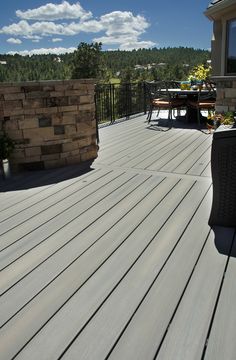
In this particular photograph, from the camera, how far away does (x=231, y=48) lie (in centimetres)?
604

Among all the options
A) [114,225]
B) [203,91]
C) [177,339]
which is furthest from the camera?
[203,91]

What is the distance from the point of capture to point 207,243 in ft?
6.82

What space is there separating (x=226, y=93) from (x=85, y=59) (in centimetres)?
4002

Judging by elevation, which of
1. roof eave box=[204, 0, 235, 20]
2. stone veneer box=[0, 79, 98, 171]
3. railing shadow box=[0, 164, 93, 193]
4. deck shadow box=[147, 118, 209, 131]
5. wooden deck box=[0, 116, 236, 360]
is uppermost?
roof eave box=[204, 0, 235, 20]

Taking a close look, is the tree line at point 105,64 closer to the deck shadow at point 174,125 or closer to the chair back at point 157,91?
the chair back at point 157,91

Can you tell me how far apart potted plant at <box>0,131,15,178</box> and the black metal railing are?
347cm

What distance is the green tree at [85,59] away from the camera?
41.5 m

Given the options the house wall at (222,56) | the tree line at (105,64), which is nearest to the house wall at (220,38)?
the house wall at (222,56)

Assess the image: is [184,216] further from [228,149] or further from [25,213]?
[25,213]

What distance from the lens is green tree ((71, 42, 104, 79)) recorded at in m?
41.5

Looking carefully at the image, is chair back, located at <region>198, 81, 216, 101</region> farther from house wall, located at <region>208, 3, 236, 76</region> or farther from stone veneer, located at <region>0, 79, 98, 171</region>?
stone veneer, located at <region>0, 79, 98, 171</region>

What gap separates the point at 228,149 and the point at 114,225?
39.0 inches

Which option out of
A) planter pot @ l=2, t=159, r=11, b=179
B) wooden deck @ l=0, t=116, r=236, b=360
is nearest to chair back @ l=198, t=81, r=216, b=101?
wooden deck @ l=0, t=116, r=236, b=360

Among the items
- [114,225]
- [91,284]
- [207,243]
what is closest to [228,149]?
[207,243]
